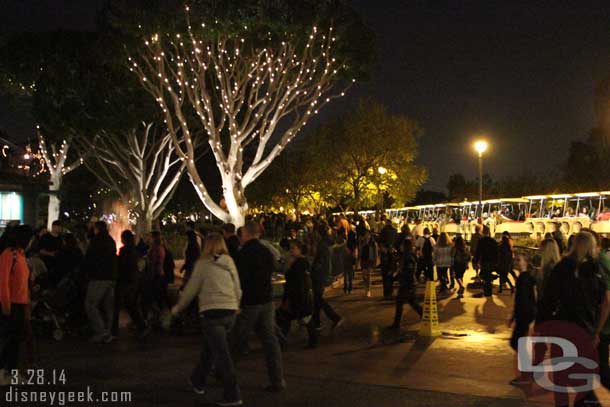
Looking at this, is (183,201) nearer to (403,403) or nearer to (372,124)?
(372,124)

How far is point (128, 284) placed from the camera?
11.5 meters

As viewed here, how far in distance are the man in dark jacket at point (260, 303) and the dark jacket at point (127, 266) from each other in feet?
13.0

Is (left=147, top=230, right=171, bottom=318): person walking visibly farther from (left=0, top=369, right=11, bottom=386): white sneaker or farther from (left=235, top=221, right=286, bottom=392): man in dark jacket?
(left=235, top=221, right=286, bottom=392): man in dark jacket

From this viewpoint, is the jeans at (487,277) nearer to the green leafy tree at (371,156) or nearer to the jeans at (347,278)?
the jeans at (347,278)

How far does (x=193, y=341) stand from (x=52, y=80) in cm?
1953

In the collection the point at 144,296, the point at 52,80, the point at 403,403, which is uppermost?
the point at 52,80

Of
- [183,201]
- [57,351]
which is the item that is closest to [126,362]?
[57,351]

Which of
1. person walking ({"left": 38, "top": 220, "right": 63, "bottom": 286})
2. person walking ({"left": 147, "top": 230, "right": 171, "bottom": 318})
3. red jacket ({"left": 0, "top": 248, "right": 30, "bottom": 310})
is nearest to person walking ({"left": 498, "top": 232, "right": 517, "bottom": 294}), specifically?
person walking ({"left": 147, "top": 230, "right": 171, "bottom": 318})

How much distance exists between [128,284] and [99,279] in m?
0.71

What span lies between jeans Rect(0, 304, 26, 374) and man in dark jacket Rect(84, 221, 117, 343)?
8.56 feet

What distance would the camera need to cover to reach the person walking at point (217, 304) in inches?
280

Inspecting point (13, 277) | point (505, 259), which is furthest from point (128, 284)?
point (505, 259)

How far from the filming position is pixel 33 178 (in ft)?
90.4

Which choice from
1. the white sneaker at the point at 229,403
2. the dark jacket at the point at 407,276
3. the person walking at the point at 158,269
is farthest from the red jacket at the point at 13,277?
the dark jacket at the point at 407,276
